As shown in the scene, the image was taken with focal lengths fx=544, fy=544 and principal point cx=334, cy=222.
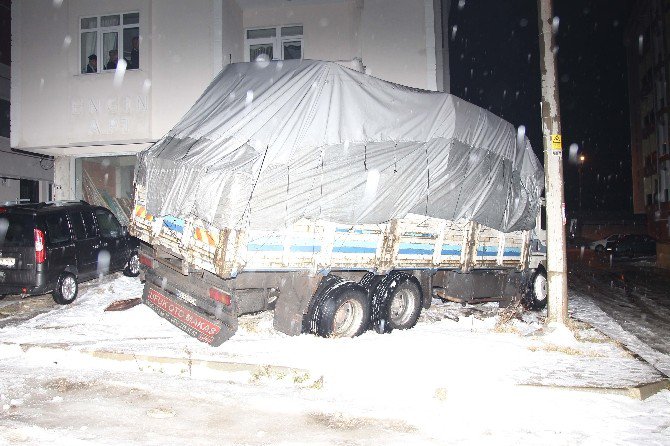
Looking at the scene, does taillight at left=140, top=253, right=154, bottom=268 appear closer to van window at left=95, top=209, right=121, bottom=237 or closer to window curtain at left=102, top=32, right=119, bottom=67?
van window at left=95, top=209, right=121, bottom=237

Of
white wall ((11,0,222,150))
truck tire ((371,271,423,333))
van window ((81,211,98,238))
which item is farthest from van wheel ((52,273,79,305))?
truck tire ((371,271,423,333))

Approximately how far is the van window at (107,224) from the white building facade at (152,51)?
3.01m

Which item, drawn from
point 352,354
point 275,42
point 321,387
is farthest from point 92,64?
point 321,387

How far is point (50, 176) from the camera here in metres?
23.8

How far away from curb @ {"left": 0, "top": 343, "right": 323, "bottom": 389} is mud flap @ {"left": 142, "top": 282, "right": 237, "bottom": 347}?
2.42ft

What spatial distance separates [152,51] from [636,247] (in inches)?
1162

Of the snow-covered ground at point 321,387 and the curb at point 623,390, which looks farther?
the curb at point 623,390

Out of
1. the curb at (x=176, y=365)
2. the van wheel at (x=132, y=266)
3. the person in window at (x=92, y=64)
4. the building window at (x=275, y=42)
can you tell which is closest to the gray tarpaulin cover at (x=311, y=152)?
the curb at (x=176, y=365)

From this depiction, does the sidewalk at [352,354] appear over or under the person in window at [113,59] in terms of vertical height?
under

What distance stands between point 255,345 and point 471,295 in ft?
15.0

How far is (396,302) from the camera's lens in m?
8.85

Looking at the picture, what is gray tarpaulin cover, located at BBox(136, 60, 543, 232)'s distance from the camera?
694cm

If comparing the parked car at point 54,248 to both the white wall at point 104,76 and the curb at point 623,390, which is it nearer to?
the white wall at point 104,76

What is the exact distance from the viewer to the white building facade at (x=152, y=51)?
47.6ft
